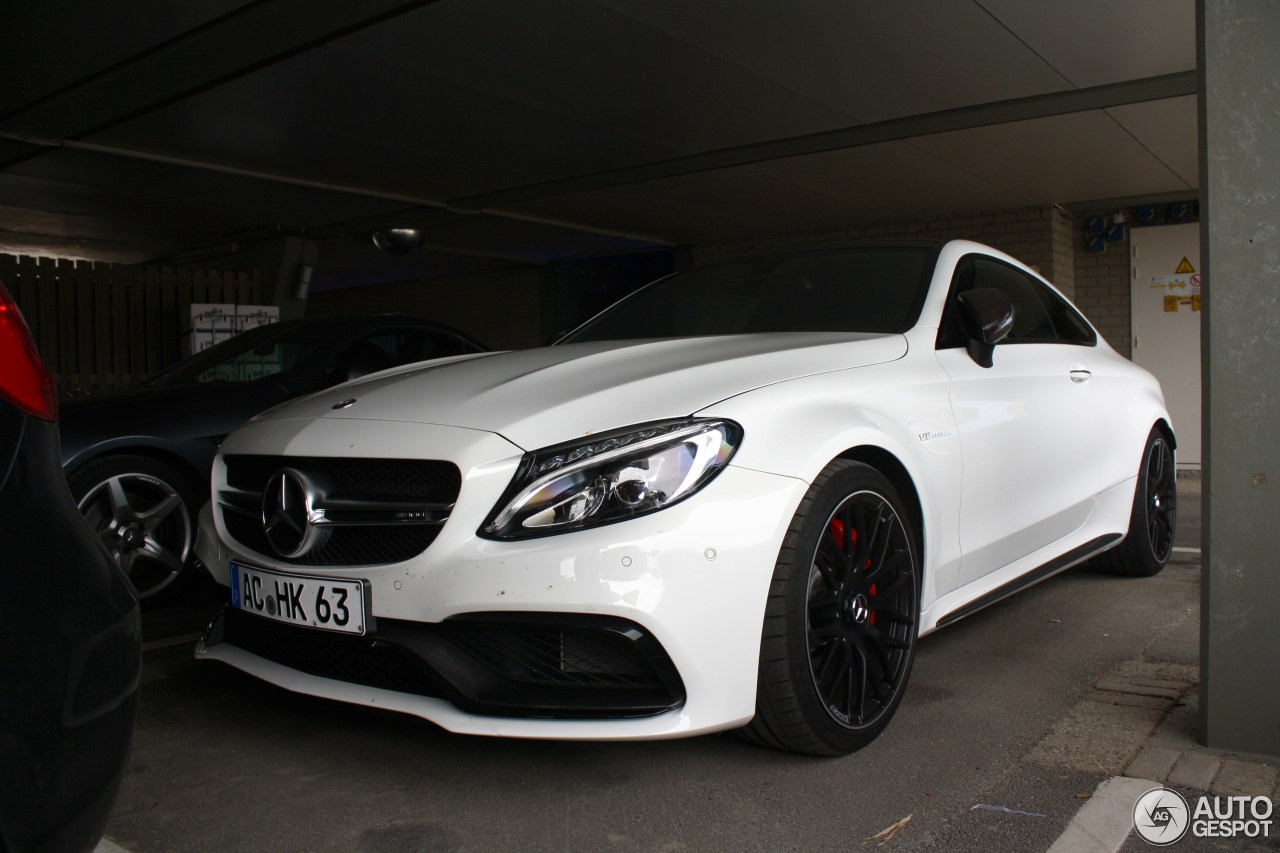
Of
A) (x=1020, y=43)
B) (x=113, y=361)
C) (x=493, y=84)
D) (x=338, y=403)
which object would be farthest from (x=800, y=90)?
(x=113, y=361)

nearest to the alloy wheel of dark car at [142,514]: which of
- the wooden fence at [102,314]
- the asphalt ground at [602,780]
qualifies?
the asphalt ground at [602,780]

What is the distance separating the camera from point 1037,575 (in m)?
3.51

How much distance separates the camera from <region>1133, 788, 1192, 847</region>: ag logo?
2082 millimetres

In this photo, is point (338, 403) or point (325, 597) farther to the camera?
point (338, 403)

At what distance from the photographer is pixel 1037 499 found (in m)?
3.43

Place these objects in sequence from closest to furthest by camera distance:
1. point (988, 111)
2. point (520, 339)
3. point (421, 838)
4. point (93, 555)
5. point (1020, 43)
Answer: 1. point (93, 555)
2. point (421, 838)
3. point (1020, 43)
4. point (988, 111)
5. point (520, 339)

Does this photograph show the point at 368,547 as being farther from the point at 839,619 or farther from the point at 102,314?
the point at 102,314

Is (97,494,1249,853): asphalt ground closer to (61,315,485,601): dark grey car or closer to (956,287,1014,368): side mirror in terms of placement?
(956,287,1014,368): side mirror

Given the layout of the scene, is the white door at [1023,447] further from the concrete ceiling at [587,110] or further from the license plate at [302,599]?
the concrete ceiling at [587,110]

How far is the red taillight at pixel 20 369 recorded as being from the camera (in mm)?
1360

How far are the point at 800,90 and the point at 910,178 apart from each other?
3.03 metres

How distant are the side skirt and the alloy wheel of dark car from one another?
126 inches

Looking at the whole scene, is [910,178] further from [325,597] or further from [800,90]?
[325,597]

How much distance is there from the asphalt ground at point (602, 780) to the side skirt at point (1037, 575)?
0.78 feet
